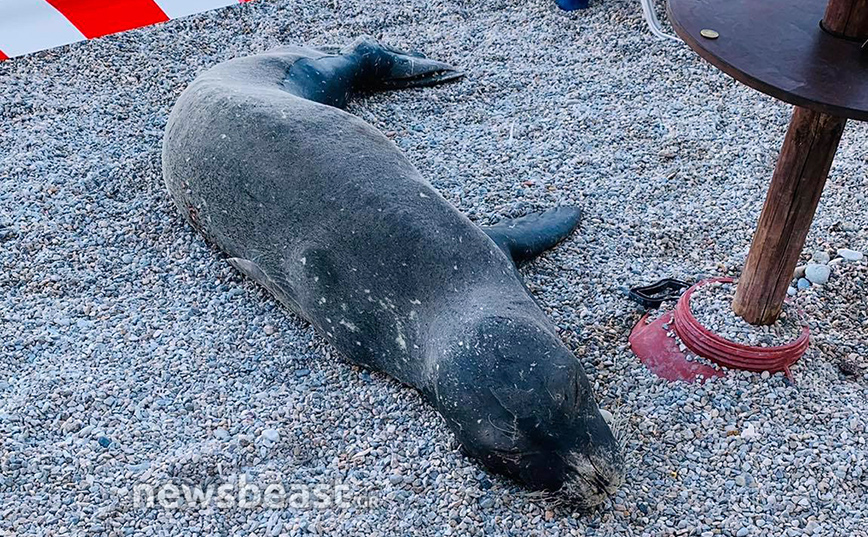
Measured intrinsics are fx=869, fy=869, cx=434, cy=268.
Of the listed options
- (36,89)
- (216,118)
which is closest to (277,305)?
(216,118)

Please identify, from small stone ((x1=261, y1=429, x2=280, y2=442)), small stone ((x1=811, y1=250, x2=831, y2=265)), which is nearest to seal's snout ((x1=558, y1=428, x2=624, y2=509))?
small stone ((x1=261, y1=429, x2=280, y2=442))

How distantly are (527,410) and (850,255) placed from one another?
1.81 meters

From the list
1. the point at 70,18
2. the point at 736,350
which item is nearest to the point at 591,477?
the point at 736,350

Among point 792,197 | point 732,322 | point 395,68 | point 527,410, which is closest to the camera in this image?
point 527,410

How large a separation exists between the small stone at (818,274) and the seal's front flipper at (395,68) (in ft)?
7.15

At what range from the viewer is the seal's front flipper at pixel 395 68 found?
178 inches

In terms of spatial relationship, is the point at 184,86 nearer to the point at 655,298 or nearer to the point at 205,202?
the point at 205,202

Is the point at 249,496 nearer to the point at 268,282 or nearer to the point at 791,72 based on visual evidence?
the point at 268,282

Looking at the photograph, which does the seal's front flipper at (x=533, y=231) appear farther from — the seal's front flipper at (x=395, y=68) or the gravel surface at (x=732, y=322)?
the seal's front flipper at (x=395, y=68)

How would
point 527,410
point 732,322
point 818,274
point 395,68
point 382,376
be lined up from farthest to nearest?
point 395,68 → point 818,274 → point 382,376 → point 732,322 → point 527,410

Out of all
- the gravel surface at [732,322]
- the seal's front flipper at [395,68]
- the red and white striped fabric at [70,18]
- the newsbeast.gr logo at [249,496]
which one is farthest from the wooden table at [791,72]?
the red and white striped fabric at [70,18]

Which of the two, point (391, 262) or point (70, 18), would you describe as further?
point (70, 18)

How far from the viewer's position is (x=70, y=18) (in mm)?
4422

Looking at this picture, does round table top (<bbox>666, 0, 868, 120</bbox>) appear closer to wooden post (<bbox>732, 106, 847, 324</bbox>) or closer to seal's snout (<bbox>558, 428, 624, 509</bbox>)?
wooden post (<bbox>732, 106, 847, 324</bbox>)
